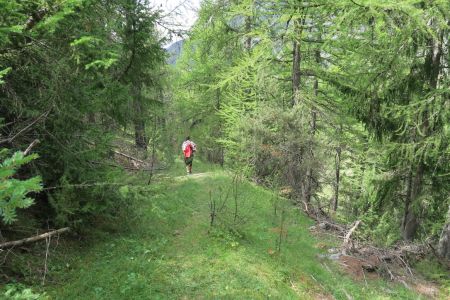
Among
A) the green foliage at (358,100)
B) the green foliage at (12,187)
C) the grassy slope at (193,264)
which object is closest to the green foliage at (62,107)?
the grassy slope at (193,264)

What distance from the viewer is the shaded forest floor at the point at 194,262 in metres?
6.23

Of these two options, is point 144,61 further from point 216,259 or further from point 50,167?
point 216,259

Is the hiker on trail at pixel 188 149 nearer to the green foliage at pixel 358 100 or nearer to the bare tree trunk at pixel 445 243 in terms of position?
the green foliage at pixel 358 100

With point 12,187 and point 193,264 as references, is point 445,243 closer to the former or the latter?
point 193,264

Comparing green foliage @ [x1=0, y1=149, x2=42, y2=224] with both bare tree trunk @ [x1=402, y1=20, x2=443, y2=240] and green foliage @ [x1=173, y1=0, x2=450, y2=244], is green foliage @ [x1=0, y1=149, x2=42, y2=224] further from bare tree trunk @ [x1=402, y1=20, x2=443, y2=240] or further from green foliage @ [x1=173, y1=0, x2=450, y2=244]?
bare tree trunk @ [x1=402, y1=20, x2=443, y2=240]

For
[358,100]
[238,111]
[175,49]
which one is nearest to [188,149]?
[238,111]

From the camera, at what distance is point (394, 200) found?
1225 cm

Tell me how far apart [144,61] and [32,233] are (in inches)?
246

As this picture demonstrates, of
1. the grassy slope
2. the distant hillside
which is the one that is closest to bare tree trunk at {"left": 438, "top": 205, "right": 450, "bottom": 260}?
the grassy slope

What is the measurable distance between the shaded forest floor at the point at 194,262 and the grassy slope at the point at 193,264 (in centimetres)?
2

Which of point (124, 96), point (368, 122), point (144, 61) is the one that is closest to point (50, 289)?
point (124, 96)

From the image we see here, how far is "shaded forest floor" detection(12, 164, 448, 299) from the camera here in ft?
20.5

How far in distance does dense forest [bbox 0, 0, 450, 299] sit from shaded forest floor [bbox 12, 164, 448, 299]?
1.34 feet

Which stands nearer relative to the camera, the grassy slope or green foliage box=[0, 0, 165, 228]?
green foliage box=[0, 0, 165, 228]
